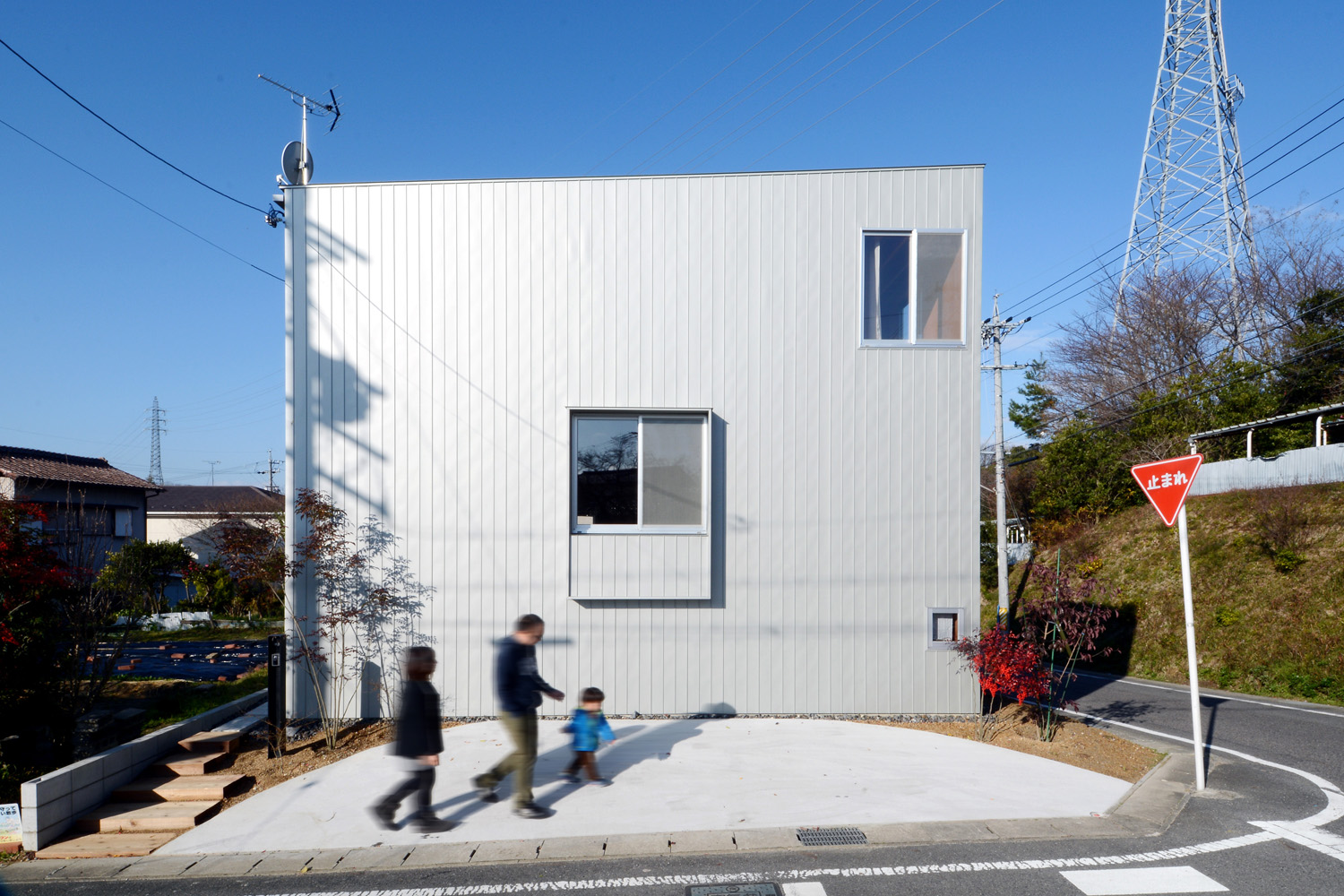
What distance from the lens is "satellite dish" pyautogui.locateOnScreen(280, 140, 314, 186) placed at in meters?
8.73

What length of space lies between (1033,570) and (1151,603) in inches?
409

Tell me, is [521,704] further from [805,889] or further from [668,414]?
[668,414]

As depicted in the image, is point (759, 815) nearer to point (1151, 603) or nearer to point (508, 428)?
point (508, 428)

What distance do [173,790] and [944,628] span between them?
25.5 feet

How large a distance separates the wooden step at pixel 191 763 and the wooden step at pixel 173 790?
0.60ft

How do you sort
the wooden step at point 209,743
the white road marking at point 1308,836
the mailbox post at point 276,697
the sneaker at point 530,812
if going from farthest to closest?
the mailbox post at point 276,697 < the wooden step at point 209,743 < the sneaker at point 530,812 < the white road marking at point 1308,836

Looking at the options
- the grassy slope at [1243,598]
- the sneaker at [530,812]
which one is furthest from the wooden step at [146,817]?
the grassy slope at [1243,598]

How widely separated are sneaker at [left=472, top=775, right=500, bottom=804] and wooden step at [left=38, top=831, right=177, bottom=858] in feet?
7.20

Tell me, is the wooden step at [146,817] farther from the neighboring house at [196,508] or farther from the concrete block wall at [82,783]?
the neighboring house at [196,508]

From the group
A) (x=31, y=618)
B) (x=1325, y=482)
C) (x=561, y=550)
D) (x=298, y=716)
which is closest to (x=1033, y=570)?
(x=561, y=550)

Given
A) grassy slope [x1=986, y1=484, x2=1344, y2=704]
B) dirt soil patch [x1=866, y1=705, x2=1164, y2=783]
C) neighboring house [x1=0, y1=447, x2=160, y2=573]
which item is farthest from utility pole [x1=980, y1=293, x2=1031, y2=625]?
neighboring house [x1=0, y1=447, x2=160, y2=573]

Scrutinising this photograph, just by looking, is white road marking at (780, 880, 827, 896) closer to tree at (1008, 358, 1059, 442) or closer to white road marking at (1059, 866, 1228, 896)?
white road marking at (1059, 866, 1228, 896)

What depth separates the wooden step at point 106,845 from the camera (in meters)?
4.97

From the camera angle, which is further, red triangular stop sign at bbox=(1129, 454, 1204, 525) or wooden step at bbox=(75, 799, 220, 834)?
red triangular stop sign at bbox=(1129, 454, 1204, 525)
